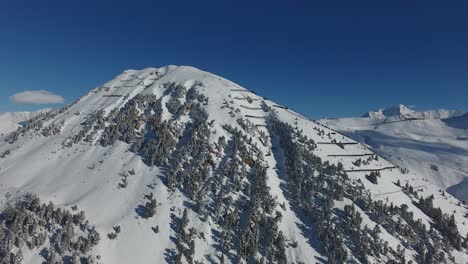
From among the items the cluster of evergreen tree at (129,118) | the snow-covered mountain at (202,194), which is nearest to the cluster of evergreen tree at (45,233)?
the snow-covered mountain at (202,194)

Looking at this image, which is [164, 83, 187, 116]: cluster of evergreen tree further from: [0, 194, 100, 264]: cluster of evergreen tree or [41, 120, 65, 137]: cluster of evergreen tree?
[0, 194, 100, 264]: cluster of evergreen tree

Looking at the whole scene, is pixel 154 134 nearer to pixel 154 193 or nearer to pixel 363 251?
pixel 154 193

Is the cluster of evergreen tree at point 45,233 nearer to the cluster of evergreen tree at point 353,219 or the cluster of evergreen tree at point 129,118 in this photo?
the cluster of evergreen tree at point 129,118

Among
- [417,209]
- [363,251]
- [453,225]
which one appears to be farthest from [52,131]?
[453,225]

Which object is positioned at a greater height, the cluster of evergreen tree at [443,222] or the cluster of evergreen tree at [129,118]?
the cluster of evergreen tree at [129,118]

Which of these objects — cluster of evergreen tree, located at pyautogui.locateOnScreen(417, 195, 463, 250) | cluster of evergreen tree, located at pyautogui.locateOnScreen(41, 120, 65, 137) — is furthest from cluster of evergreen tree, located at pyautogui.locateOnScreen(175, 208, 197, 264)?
cluster of evergreen tree, located at pyautogui.locateOnScreen(417, 195, 463, 250)

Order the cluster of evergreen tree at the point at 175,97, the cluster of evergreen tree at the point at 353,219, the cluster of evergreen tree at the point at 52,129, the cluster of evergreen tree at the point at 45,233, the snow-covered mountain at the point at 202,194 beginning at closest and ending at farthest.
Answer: the cluster of evergreen tree at the point at 45,233 < the snow-covered mountain at the point at 202,194 < the cluster of evergreen tree at the point at 353,219 < the cluster of evergreen tree at the point at 52,129 < the cluster of evergreen tree at the point at 175,97

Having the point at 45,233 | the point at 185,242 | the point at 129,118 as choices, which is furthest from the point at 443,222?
the point at 129,118
